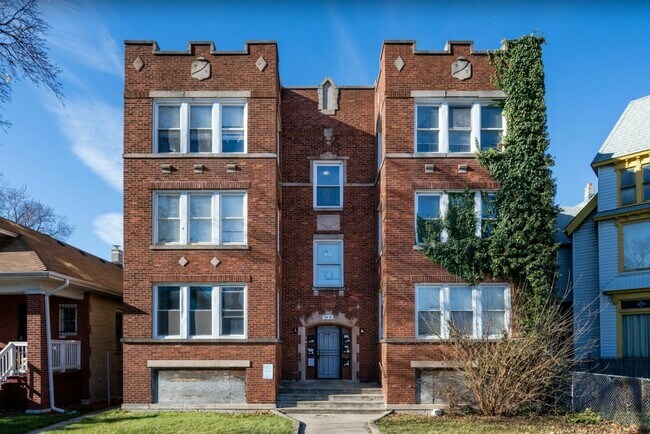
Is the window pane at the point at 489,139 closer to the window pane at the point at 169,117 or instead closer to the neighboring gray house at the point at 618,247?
the neighboring gray house at the point at 618,247

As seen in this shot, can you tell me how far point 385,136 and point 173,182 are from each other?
21.9 ft

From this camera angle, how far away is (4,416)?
16.8 m

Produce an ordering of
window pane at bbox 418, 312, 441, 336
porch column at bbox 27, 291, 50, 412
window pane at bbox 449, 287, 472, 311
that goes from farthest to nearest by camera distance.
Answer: window pane at bbox 449, 287, 472, 311
window pane at bbox 418, 312, 441, 336
porch column at bbox 27, 291, 50, 412

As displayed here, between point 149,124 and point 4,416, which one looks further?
point 149,124

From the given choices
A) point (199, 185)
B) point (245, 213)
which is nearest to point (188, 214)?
point (199, 185)

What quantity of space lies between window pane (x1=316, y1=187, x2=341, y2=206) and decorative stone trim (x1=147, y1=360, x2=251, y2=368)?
652cm

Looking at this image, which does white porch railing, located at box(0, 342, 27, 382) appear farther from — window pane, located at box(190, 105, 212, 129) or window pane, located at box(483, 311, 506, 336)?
window pane, located at box(483, 311, 506, 336)

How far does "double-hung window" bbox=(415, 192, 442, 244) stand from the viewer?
1877 cm

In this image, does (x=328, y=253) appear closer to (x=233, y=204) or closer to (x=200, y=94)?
(x=233, y=204)

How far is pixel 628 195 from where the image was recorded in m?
19.9

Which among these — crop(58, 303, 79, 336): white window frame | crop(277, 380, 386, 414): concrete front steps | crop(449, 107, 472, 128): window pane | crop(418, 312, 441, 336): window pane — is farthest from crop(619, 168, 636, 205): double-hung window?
crop(58, 303, 79, 336): white window frame

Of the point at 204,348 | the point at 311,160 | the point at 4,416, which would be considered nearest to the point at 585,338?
the point at 311,160

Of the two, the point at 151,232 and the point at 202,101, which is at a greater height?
the point at 202,101

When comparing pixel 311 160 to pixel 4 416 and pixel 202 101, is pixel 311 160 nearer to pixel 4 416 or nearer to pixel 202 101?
pixel 202 101
